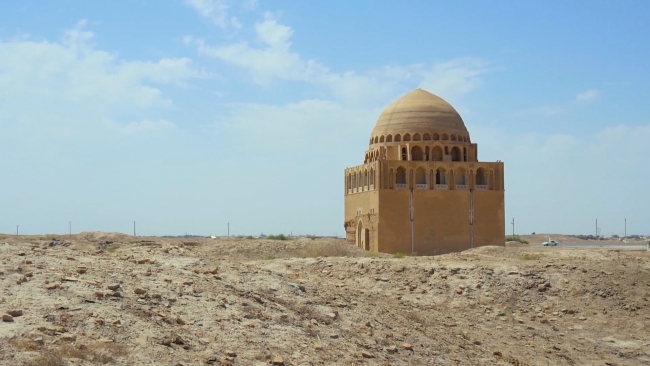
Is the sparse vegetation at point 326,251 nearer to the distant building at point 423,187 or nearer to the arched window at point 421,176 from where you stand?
the distant building at point 423,187

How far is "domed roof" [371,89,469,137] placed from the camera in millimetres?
42312

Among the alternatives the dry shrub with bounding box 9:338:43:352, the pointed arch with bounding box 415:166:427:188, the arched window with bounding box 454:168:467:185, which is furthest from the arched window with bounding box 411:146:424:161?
the dry shrub with bounding box 9:338:43:352

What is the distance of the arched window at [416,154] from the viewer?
42062 mm

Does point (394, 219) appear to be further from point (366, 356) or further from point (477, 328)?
point (366, 356)

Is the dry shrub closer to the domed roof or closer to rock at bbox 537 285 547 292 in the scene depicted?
rock at bbox 537 285 547 292

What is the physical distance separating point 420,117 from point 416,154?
2.09 meters

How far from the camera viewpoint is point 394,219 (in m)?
39.7

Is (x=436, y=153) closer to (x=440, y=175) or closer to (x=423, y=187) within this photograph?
(x=440, y=175)

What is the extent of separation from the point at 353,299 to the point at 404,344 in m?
2.78

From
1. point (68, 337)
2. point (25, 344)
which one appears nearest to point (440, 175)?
point (68, 337)

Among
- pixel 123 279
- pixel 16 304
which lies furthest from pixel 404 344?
pixel 16 304

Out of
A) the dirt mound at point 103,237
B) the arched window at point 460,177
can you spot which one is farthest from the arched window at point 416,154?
the dirt mound at point 103,237

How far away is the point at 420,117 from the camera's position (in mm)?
42406

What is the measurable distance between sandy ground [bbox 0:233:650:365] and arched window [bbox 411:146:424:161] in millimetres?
18068
